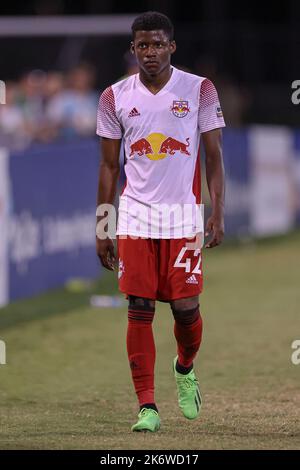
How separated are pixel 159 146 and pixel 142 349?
3.87 feet

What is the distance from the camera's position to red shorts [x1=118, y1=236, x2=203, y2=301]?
702 centimetres

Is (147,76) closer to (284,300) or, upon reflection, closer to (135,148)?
(135,148)

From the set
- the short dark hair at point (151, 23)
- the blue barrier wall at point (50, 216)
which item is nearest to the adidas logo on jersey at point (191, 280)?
the short dark hair at point (151, 23)

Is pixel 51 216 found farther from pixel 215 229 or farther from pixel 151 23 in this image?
pixel 151 23

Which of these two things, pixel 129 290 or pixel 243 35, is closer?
pixel 129 290

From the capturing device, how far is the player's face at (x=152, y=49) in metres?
6.94

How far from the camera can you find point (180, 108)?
7.05 meters

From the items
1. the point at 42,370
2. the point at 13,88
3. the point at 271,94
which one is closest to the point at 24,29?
the point at 13,88

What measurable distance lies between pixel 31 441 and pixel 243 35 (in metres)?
21.7

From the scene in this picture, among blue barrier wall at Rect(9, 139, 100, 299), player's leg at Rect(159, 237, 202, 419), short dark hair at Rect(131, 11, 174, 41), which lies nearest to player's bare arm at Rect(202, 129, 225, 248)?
player's leg at Rect(159, 237, 202, 419)

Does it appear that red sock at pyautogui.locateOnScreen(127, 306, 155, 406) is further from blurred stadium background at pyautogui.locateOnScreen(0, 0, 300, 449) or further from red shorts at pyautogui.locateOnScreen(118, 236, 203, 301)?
blurred stadium background at pyautogui.locateOnScreen(0, 0, 300, 449)

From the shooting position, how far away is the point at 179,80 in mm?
7141

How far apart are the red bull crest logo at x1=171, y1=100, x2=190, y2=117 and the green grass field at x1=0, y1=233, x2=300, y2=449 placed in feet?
6.00

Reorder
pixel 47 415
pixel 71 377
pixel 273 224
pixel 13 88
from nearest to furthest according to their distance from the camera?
pixel 47 415 → pixel 71 377 → pixel 13 88 → pixel 273 224
